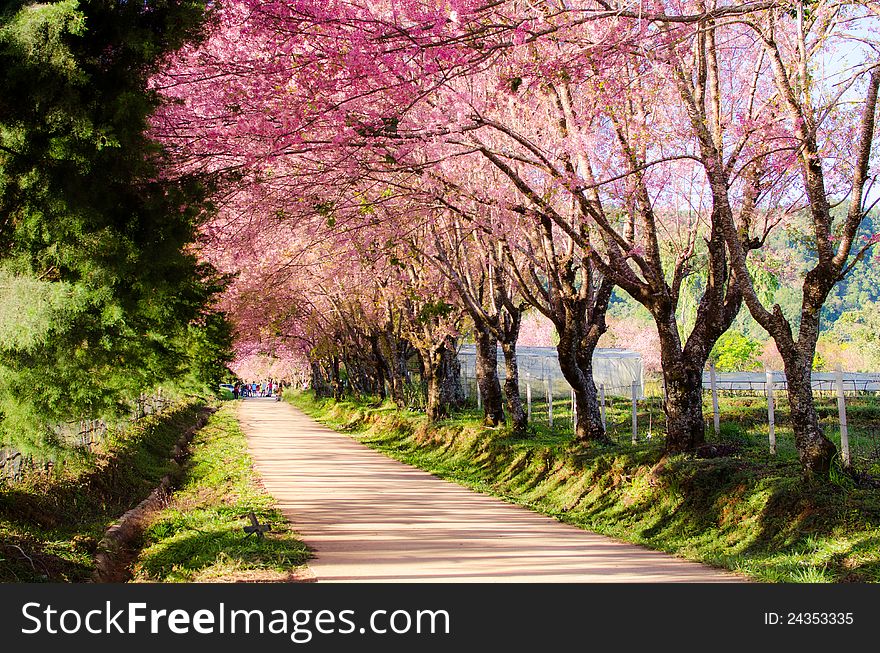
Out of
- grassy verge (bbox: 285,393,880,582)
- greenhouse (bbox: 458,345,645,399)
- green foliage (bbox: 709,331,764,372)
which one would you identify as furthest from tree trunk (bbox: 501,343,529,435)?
green foliage (bbox: 709,331,764,372)

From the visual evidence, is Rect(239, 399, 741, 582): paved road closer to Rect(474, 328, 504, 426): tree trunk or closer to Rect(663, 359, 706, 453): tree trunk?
Rect(663, 359, 706, 453): tree trunk

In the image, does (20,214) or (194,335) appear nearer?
(20,214)

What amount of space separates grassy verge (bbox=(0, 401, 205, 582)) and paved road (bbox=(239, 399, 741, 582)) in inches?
97.0

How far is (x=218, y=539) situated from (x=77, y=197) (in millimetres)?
4024

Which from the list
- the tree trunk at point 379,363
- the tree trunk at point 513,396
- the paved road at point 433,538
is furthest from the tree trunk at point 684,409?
the tree trunk at point 379,363

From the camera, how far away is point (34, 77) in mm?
7656

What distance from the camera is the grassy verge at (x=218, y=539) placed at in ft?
27.3

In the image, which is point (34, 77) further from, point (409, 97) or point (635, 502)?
point (635, 502)

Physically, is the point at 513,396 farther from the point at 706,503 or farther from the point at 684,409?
the point at 706,503

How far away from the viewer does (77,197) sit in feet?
27.2

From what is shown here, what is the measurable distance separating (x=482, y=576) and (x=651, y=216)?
21.4 feet

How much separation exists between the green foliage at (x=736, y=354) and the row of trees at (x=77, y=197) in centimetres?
6820

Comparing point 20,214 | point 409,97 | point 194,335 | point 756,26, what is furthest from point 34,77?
point 194,335

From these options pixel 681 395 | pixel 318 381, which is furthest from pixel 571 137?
pixel 318 381
